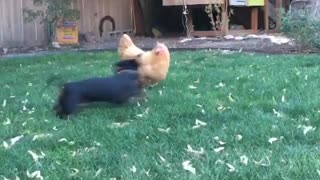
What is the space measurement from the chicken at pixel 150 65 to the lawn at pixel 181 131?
0.12 metres

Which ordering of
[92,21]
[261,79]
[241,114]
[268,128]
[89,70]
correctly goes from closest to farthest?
[268,128] → [241,114] → [261,79] → [89,70] → [92,21]

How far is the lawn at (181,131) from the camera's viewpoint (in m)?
3.35

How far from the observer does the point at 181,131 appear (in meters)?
4.11

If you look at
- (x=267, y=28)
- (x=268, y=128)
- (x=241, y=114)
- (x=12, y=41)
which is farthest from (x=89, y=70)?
Answer: (x=267, y=28)

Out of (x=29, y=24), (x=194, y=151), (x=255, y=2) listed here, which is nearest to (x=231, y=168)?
(x=194, y=151)

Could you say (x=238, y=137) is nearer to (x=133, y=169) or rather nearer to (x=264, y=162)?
(x=264, y=162)

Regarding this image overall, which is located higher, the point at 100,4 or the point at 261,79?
the point at 100,4

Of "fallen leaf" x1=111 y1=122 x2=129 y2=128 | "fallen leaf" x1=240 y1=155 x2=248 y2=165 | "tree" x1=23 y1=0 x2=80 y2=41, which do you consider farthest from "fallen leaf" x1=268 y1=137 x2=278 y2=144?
"tree" x1=23 y1=0 x2=80 y2=41

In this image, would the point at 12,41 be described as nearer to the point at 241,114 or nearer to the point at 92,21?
the point at 92,21

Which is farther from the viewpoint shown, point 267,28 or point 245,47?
point 267,28

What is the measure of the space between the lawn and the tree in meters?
4.83

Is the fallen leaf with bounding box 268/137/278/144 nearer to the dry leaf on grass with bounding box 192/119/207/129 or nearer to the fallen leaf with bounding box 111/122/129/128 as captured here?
the dry leaf on grass with bounding box 192/119/207/129

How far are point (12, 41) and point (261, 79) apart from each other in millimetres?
7198

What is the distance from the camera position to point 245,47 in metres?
10.0
